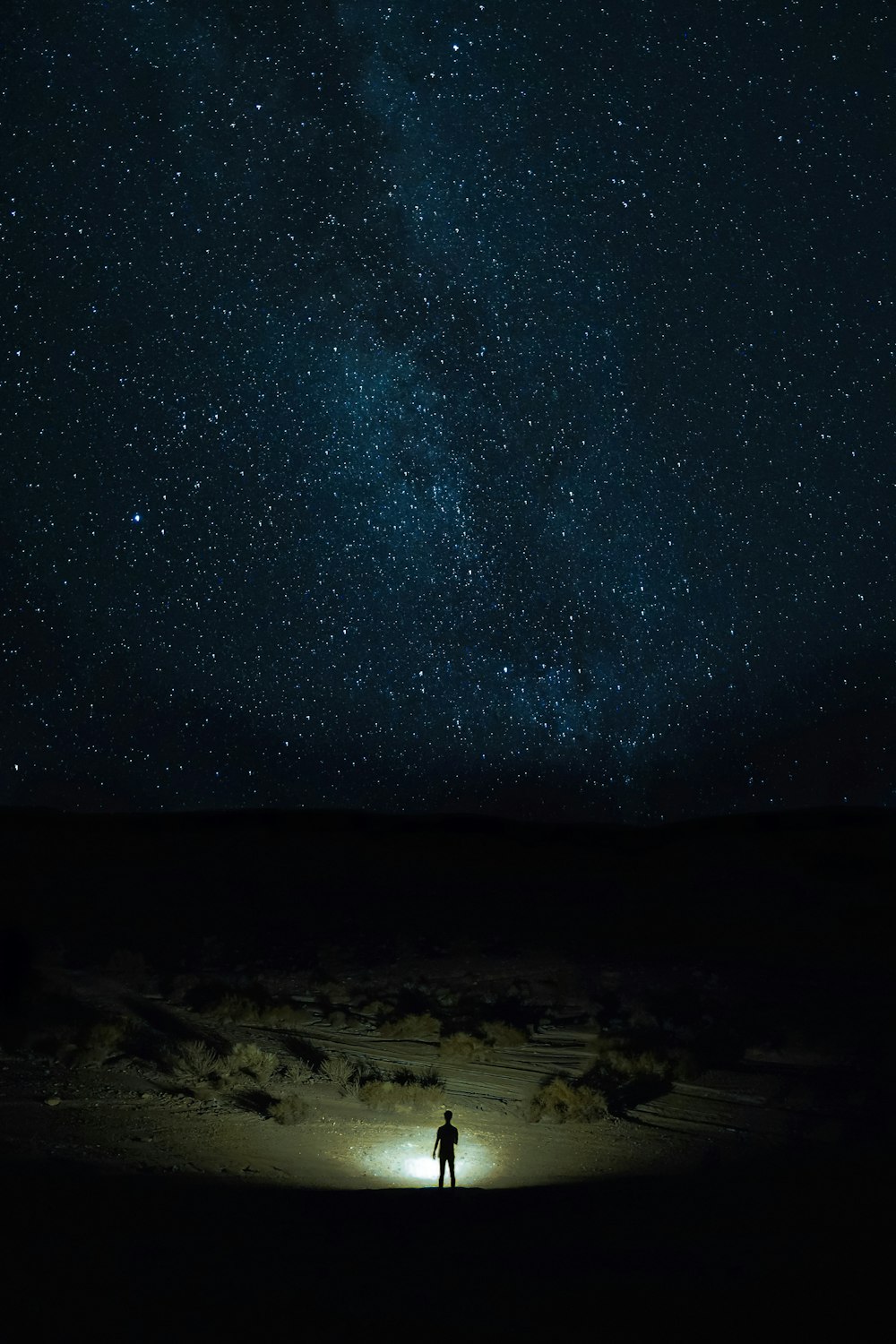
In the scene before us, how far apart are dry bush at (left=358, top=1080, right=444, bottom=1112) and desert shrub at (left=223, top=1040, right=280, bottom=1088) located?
56.5 inches

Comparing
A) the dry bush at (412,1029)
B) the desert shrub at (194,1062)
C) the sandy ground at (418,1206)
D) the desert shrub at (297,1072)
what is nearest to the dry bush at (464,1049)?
the sandy ground at (418,1206)

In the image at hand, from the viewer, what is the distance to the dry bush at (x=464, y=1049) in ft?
51.0

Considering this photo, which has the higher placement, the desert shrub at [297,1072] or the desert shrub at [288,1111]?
the desert shrub at [297,1072]

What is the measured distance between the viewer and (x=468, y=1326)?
265 inches

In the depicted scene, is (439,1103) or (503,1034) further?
Result: (503,1034)

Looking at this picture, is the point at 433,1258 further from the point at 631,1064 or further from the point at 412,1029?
the point at 412,1029

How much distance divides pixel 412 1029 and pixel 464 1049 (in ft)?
4.26

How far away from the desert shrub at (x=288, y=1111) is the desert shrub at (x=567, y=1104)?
3.01 metres

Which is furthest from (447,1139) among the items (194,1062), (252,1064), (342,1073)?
(194,1062)

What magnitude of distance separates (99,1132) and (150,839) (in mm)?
28051

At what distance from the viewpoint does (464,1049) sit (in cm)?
1575

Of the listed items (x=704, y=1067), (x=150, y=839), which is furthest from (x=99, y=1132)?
(x=150, y=839)

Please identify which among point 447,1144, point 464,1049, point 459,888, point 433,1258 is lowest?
point 433,1258

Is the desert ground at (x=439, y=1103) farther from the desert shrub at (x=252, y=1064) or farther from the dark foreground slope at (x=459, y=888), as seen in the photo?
the dark foreground slope at (x=459, y=888)
